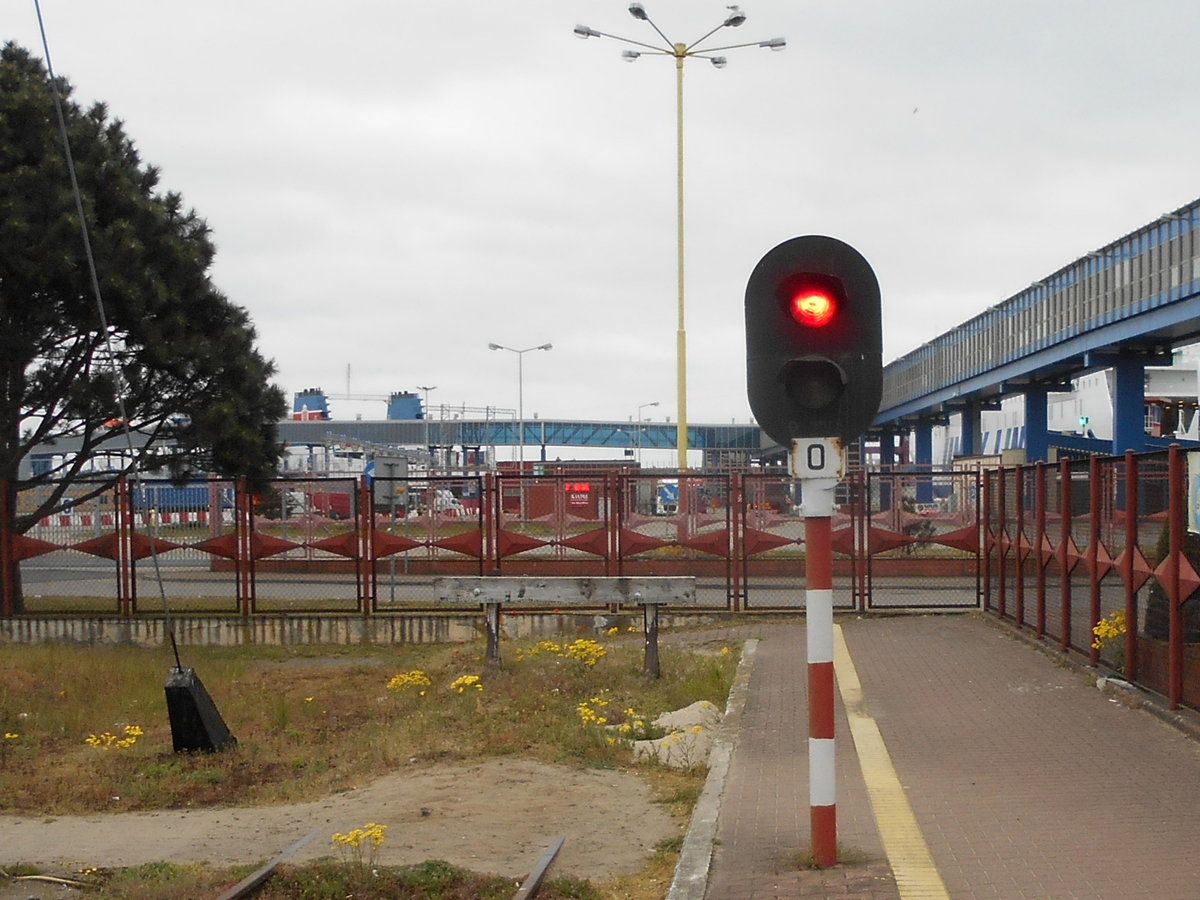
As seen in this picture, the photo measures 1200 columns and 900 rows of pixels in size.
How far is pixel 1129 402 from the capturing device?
131 ft

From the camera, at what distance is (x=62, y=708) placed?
42.2 ft

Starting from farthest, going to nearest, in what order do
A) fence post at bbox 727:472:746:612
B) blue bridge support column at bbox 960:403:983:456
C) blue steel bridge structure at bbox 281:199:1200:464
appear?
blue bridge support column at bbox 960:403:983:456, blue steel bridge structure at bbox 281:199:1200:464, fence post at bbox 727:472:746:612

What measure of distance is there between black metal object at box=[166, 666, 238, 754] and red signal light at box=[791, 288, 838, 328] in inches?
249

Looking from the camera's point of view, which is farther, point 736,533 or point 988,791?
point 736,533

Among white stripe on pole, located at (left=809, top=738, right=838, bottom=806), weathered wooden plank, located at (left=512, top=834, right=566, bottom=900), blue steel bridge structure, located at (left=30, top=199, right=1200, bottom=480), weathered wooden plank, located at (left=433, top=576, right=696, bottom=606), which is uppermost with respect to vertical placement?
blue steel bridge structure, located at (left=30, top=199, right=1200, bottom=480)

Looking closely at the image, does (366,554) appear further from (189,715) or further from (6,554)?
(189,715)

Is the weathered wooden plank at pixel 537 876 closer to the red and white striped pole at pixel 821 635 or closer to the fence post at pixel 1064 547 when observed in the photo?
the red and white striped pole at pixel 821 635

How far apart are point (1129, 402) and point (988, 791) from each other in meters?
35.2

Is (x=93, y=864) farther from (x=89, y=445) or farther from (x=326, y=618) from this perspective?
(x=89, y=445)

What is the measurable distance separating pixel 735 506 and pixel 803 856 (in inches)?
492

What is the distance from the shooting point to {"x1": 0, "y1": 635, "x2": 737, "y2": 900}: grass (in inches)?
318

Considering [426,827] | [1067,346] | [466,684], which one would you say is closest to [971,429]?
[1067,346]

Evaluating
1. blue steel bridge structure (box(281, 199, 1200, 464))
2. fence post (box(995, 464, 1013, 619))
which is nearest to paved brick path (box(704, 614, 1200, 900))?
fence post (box(995, 464, 1013, 619))

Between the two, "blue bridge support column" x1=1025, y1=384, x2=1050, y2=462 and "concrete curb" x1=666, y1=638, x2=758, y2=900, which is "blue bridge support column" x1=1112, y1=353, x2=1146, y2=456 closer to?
"blue bridge support column" x1=1025, y1=384, x2=1050, y2=462
